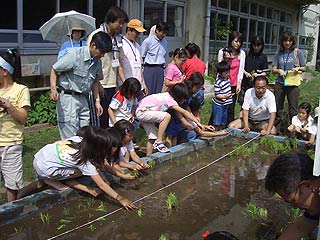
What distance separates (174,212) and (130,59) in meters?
2.77

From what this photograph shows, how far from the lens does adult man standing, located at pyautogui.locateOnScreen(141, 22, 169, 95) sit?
6.99 metres

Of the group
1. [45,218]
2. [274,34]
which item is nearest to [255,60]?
[45,218]

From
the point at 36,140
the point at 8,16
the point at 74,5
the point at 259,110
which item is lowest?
the point at 36,140

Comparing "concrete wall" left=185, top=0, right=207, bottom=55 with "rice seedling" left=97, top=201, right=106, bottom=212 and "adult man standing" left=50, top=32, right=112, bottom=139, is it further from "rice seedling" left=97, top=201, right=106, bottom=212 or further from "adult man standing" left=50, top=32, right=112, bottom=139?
"rice seedling" left=97, top=201, right=106, bottom=212

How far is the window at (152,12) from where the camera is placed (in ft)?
34.7

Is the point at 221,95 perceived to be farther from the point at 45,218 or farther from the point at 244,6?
the point at 244,6

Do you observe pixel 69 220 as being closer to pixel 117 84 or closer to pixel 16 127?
pixel 16 127

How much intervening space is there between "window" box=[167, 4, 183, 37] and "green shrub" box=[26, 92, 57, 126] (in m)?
5.31

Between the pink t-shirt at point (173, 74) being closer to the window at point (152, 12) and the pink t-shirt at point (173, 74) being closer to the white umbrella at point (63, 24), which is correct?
the white umbrella at point (63, 24)

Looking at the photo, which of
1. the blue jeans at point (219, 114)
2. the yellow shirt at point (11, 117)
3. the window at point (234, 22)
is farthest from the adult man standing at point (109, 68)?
the window at point (234, 22)

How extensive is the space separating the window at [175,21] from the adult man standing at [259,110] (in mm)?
5526

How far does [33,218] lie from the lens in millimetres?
3551

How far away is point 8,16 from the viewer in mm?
7117

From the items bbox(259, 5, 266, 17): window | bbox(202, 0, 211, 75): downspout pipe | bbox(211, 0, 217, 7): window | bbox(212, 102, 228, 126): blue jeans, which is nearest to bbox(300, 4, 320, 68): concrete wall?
bbox(259, 5, 266, 17): window
